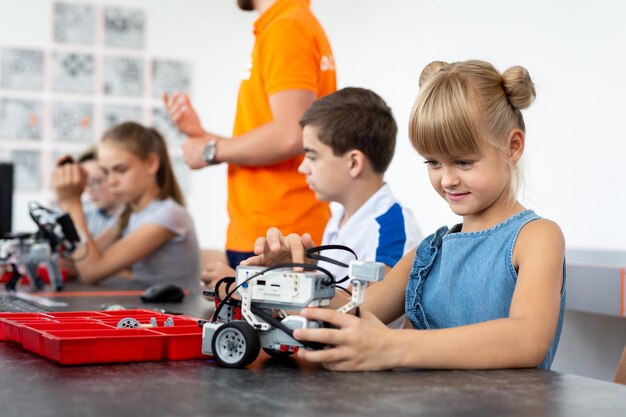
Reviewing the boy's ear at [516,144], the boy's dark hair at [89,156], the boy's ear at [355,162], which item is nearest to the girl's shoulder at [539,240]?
the boy's ear at [516,144]

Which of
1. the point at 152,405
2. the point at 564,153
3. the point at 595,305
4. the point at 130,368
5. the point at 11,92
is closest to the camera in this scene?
the point at 152,405

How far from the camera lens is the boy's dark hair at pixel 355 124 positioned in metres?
1.76

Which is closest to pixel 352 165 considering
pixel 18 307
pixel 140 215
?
pixel 18 307

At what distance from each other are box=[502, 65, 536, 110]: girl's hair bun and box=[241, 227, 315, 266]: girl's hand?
1.22 ft

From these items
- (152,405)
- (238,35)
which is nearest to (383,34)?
(238,35)

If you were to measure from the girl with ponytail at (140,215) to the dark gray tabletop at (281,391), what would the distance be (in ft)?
5.74

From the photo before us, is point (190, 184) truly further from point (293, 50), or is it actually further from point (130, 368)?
point (130, 368)

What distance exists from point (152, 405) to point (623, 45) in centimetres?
247

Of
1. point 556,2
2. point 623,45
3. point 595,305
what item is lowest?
point 595,305

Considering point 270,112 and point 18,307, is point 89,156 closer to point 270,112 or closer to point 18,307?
point 270,112

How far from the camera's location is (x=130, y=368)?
34.1 inches

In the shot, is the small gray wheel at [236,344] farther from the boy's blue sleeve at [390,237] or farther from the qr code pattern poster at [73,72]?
the qr code pattern poster at [73,72]

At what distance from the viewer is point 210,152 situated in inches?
77.6

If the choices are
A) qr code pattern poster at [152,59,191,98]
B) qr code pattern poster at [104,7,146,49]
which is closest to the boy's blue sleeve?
qr code pattern poster at [152,59,191,98]
